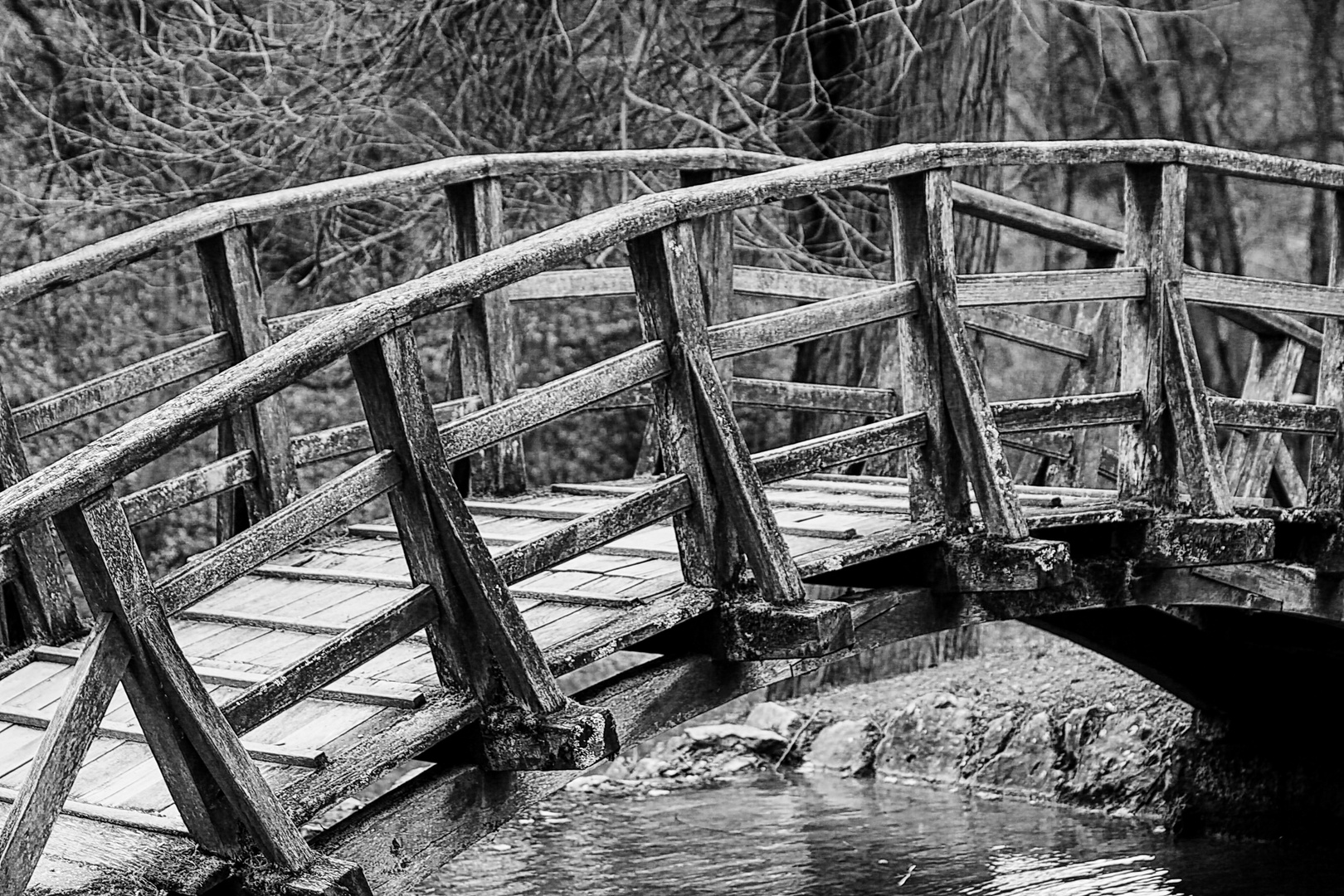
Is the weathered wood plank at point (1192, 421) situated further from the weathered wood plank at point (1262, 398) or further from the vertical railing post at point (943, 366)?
the weathered wood plank at point (1262, 398)

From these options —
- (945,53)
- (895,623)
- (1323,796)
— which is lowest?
(1323,796)

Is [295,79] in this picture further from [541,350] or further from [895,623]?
[895,623]

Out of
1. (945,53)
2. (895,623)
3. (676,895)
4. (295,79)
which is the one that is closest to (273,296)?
(295,79)

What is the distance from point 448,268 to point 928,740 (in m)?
6.18

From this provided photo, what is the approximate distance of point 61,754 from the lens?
325 cm

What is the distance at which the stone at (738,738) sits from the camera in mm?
10086

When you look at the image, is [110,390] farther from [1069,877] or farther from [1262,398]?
[1262,398]

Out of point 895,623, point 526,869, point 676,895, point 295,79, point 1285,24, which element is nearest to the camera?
point 895,623

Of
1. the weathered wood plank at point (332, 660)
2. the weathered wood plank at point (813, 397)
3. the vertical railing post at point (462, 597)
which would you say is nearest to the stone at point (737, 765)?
the weathered wood plank at point (813, 397)

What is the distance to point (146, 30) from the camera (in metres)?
10.9

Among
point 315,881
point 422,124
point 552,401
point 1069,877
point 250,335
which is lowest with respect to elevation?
point 1069,877

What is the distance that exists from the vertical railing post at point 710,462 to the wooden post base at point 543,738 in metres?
0.66

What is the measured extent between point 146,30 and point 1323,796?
27.4 ft

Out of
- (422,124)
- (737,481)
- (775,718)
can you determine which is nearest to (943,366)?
(737,481)
